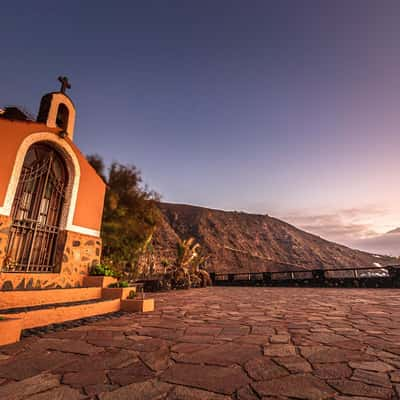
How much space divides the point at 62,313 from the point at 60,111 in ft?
19.7

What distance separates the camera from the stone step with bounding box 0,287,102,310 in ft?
14.6

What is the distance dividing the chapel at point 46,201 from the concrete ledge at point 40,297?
2.05ft

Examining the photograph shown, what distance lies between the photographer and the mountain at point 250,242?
111ft

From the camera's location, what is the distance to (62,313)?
453cm

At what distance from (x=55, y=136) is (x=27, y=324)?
15.8ft

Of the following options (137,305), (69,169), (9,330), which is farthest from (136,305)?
(69,169)

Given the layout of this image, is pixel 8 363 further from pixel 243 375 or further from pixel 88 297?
pixel 88 297

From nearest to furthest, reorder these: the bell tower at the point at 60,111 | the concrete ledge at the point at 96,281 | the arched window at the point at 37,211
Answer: the arched window at the point at 37,211, the concrete ledge at the point at 96,281, the bell tower at the point at 60,111

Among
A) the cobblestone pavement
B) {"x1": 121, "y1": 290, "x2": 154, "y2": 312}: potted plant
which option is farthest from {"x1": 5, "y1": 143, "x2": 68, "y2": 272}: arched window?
the cobblestone pavement

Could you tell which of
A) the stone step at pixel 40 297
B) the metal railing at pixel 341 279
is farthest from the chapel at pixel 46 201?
the metal railing at pixel 341 279

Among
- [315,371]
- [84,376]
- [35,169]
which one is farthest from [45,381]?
[35,169]

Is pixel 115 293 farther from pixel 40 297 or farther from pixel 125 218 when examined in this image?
pixel 125 218

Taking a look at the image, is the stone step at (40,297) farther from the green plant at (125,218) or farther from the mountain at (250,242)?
the mountain at (250,242)

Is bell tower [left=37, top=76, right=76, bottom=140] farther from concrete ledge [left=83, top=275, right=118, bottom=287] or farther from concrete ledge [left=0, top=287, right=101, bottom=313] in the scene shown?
concrete ledge [left=0, top=287, right=101, bottom=313]
